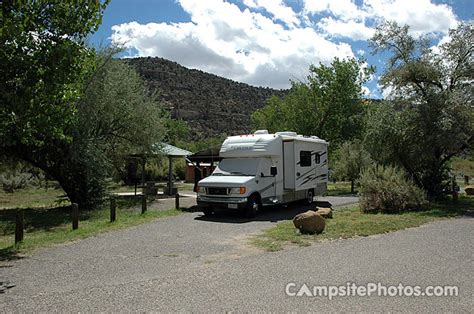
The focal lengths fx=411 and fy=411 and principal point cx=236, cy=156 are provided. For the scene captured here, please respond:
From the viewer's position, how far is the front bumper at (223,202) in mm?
14039

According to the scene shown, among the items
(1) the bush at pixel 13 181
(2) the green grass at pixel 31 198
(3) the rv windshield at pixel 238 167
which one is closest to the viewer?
(3) the rv windshield at pixel 238 167

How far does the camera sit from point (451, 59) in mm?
17984

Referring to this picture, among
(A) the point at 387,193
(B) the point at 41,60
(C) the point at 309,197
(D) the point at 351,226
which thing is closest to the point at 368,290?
(D) the point at 351,226

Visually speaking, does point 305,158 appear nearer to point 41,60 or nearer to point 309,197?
point 309,197

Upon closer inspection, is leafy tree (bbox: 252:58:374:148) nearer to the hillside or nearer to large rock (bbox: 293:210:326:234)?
large rock (bbox: 293:210:326:234)

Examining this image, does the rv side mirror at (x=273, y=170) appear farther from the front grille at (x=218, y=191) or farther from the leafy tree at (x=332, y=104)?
the leafy tree at (x=332, y=104)

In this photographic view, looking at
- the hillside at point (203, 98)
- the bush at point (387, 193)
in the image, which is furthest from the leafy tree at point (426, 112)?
the hillside at point (203, 98)

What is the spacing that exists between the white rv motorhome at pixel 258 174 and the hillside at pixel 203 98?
45.4 meters

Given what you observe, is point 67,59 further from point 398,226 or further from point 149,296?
point 398,226

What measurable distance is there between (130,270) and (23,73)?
5437 millimetres

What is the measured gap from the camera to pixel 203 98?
68.8 m

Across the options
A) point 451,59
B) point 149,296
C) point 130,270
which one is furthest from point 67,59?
point 451,59

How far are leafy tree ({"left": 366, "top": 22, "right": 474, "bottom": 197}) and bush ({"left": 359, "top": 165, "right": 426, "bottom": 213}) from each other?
264 centimetres

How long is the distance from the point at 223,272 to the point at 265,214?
339 inches
